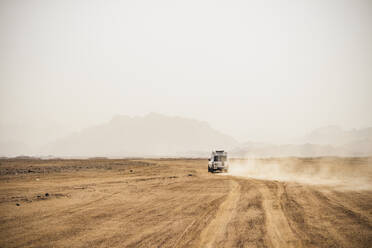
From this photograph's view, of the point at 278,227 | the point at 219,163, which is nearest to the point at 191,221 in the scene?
the point at 278,227

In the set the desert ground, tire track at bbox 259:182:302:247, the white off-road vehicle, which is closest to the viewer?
tire track at bbox 259:182:302:247

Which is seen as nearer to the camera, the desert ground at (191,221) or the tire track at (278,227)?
the tire track at (278,227)

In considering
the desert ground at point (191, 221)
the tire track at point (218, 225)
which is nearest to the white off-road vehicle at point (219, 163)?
the desert ground at point (191, 221)

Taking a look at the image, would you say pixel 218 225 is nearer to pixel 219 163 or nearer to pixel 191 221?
pixel 191 221

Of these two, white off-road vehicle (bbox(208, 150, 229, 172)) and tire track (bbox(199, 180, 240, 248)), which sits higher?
white off-road vehicle (bbox(208, 150, 229, 172))

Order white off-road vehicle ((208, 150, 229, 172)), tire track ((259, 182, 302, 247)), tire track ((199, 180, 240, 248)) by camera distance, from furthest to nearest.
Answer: white off-road vehicle ((208, 150, 229, 172)) → tire track ((199, 180, 240, 248)) → tire track ((259, 182, 302, 247))

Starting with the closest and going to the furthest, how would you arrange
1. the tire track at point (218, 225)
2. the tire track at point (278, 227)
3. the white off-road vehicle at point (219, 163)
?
the tire track at point (278, 227) → the tire track at point (218, 225) → the white off-road vehicle at point (219, 163)

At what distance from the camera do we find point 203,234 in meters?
6.80

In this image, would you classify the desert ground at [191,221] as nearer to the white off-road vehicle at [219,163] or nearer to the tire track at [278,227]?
the tire track at [278,227]

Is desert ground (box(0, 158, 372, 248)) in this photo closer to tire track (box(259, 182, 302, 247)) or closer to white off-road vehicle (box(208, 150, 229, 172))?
tire track (box(259, 182, 302, 247))

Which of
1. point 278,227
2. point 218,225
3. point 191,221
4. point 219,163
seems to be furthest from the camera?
point 219,163

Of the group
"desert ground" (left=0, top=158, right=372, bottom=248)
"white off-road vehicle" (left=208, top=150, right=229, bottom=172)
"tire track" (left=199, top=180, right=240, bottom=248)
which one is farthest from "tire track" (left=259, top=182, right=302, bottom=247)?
"white off-road vehicle" (left=208, top=150, right=229, bottom=172)

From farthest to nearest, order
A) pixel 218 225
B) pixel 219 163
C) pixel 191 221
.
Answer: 1. pixel 219 163
2. pixel 191 221
3. pixel 218 225

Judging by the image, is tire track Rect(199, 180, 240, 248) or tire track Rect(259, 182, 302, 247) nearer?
tire track Rect(259, 182, 302, 247)
